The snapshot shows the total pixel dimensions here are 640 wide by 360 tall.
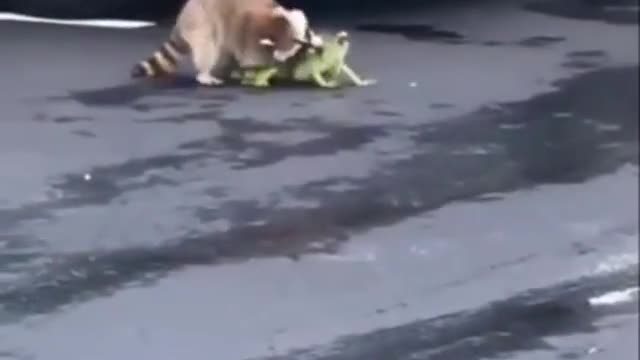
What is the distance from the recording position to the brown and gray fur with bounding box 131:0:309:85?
6.15 feet

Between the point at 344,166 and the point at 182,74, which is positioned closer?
Answer: the point at 344,166

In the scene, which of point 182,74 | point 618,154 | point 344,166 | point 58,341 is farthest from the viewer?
point 182,74

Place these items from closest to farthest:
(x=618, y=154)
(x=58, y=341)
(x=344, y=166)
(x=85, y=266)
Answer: (x=58, y=341), (x=85, y=266), (x=344, y=166), (x=618, y=154)

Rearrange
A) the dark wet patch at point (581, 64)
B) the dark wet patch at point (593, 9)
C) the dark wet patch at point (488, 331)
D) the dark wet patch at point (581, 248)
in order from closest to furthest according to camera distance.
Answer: the dark wet patch at point (488, 331), the dark wet patch at point (581, 248), the dark wet patch at point (581, 64), the dark wet patch at point (593, 9)

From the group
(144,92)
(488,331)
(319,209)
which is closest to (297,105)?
(144,92)

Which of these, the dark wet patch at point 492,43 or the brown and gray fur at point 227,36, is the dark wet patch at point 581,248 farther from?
the dark wet patch at point 492,43

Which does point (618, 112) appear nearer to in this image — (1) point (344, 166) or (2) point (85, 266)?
(1) point (344, 166)

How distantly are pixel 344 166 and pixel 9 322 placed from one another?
499 millimetres

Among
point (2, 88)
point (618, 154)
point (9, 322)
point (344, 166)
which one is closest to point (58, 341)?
point (9, 322)

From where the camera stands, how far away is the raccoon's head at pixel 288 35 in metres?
1.87

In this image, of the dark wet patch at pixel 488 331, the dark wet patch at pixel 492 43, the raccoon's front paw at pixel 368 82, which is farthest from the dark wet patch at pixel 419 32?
the dark wet patch at pixel 488 331

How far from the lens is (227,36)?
1903mm

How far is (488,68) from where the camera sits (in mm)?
2070

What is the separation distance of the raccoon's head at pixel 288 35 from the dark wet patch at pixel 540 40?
0.43m
